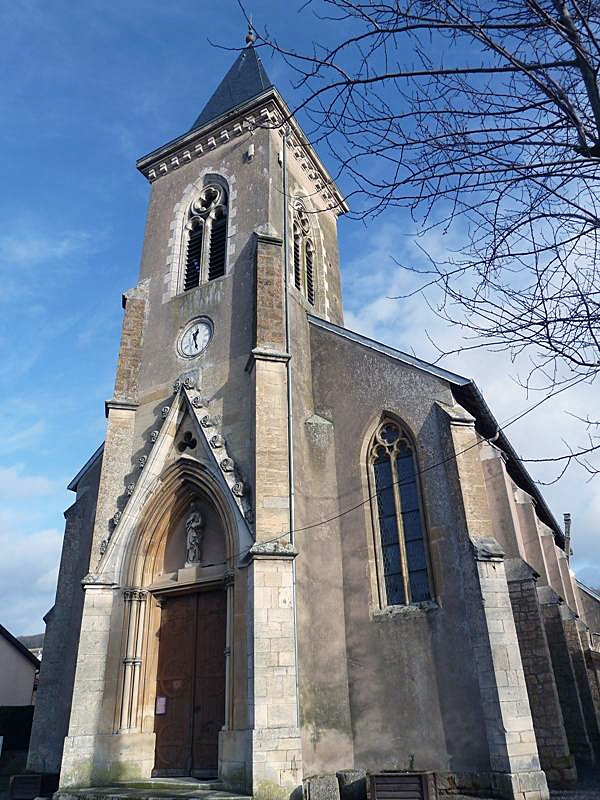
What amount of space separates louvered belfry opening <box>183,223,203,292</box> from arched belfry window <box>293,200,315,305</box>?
102 inches

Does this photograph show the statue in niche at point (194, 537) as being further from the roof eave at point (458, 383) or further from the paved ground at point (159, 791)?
the roof eave at point (458, 383)

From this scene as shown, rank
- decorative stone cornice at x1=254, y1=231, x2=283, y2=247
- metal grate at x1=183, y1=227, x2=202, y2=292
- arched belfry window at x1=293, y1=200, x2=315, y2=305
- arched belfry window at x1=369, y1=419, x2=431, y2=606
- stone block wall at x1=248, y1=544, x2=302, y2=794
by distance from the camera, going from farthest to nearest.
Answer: arched belfry window at x1=293, y1=200, x2=315, y2=305, metal grate at x1=183, y1=227, x2=202, y2=292, decorative stone cornice at x1=254, y1=231, x2=283, y2=247, arched belfry window at x1=369, y1=419, x2=431, y2=606, stone block wall at x1=248, y1=544, x2=302, y2=794

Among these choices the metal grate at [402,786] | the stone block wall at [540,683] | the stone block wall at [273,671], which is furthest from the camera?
the stone block wall at [540,683]

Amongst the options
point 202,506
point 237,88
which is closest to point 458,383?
point 202,506

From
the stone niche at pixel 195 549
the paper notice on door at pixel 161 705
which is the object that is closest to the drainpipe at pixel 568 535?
the stone niche at pixel 195 549

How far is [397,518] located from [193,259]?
29.7ft

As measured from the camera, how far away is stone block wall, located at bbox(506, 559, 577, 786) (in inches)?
441

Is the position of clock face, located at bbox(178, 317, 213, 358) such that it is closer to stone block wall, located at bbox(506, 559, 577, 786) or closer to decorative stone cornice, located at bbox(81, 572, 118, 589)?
decorative stone cornice, located at bbox(81, 572, 118, 589)

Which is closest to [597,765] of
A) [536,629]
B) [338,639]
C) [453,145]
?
[536,629]

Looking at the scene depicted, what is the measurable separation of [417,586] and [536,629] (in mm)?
2533

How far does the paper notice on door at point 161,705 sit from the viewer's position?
1218 cm

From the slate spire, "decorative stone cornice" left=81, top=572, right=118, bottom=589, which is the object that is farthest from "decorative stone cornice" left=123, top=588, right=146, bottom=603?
the slate spire

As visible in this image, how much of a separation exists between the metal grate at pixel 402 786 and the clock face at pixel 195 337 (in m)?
9.41

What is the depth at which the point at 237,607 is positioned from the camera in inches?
444
